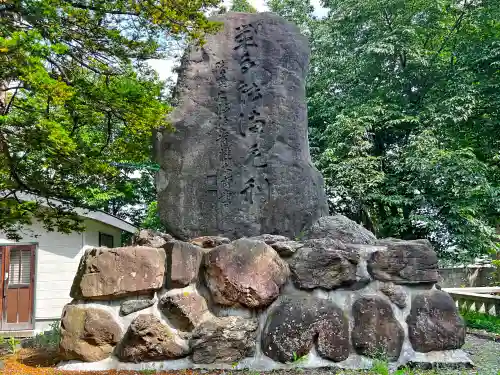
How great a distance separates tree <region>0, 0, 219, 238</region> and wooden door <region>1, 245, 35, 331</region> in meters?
5.48

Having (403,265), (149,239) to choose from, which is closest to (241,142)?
(149,239)

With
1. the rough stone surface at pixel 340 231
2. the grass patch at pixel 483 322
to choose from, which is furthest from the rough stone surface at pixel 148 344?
the grass patch at pixel 483 322

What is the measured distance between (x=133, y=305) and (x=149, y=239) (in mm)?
614

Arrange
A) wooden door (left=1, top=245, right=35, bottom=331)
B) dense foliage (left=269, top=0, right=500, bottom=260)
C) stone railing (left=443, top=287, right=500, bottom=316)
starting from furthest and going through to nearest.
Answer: dense foliage (left=269, top=0, right=500, bottom=260)
wooden door (left=1, top=245, right=35, bottom=331)
stone railing (left=443, top=287, right=500, bottom=316)

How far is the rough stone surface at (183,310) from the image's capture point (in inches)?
142

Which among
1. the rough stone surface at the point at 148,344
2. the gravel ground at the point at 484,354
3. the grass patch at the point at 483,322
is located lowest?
the grass patch at the point at 483,322

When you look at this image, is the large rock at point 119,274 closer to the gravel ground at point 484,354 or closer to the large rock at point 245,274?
the large rock at point 245,274

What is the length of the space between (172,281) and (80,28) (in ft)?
8.37

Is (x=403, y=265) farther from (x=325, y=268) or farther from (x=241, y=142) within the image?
(x=241, y=142)

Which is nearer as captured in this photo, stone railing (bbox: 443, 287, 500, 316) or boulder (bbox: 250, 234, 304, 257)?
boulder (bbox: 250, 234, 304, 257)

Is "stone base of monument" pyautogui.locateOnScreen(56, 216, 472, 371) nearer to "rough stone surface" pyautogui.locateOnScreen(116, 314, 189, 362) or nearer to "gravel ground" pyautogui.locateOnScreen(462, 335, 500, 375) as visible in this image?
"rough stone surface" pyautogui.locateOnScreen(116, 314, 189, 362)

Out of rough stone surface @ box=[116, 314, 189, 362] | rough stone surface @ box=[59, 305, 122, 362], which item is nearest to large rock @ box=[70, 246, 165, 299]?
rough stone surface @ box=[59, 305, 122, 362]

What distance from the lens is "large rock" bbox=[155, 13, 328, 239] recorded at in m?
4.88

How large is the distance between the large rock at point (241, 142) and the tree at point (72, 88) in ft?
1.46
